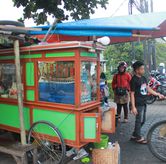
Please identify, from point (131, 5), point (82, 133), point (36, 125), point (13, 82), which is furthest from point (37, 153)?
point (131, 5)

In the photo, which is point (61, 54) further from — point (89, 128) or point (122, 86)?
point (122, 86)

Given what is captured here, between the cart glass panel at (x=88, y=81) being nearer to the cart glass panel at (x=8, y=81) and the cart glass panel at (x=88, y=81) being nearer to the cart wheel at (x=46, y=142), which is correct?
the cart wheel at (x=46, y=142)

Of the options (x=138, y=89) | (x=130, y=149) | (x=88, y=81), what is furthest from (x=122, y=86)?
(x=88, y=81)

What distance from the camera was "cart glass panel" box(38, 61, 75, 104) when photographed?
4.41 meters

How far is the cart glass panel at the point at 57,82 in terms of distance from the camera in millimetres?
4406

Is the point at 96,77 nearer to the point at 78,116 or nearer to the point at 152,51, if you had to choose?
the point at 78,116

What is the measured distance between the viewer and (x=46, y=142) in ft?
15.6

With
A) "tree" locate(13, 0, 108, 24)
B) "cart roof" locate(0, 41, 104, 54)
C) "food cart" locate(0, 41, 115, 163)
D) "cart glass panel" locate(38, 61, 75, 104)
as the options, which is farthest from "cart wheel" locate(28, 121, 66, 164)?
"tree" locate(13, 0, 108, 24)

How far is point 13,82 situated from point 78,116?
→ 5.14ft

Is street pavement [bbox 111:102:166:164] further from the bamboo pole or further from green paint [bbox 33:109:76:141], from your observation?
the bamboo pole

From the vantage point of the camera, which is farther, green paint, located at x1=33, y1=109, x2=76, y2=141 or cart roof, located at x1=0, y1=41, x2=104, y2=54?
green paint, located at x1=33, y1=109, x2=76, y2=141

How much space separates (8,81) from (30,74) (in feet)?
2.23

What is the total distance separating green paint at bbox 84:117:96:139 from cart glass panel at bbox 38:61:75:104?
1.22ft

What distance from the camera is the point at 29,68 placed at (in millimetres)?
4848
